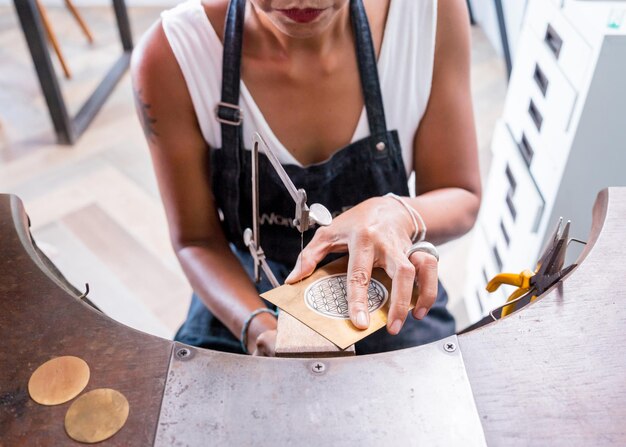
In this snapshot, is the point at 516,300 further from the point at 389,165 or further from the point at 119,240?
the point at 119,240

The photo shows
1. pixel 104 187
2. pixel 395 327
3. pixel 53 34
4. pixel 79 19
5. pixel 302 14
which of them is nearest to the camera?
pixel 395 327

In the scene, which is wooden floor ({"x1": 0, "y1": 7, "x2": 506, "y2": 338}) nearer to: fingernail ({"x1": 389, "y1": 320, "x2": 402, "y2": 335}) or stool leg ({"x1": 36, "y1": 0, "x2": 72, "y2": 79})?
stool leg ({"x1": 36, "y1": 0, "x2": 72, "y2": 79})

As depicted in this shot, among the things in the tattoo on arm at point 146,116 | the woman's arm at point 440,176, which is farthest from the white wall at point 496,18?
the tattoo on arm at point 146,116

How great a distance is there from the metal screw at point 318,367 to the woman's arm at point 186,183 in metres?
0.34

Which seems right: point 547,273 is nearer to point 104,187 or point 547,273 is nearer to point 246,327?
point 246,327

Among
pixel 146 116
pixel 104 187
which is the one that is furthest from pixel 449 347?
pixel 104 187

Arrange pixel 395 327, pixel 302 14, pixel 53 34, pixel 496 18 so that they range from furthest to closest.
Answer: pixel 53 34 → pixel 496 18 → pixel 302 14 → pixel 395 327

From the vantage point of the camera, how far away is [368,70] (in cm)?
100

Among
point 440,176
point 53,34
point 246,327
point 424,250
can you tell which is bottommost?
point 53,34

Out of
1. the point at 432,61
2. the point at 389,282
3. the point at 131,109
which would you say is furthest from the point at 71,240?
the point at 389,282

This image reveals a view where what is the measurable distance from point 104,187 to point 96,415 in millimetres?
1866

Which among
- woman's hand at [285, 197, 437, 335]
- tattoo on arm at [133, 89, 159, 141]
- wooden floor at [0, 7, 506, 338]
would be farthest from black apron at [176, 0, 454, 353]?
wooden floor at [0, 7, 506, 338]

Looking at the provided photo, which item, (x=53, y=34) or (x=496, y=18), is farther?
(x=53, y=34)

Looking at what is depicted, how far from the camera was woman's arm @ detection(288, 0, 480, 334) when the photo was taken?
77 centimetres
